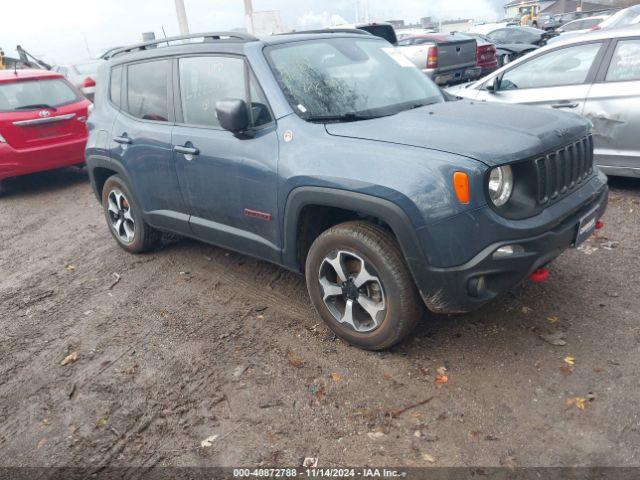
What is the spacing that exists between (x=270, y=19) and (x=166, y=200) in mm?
9518

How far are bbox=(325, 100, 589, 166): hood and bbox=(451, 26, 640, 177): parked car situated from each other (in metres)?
2.13

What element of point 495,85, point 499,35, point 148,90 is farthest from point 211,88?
point 499,35

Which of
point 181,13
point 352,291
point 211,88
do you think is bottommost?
point 352,291

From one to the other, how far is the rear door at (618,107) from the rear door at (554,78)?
0.41 feet

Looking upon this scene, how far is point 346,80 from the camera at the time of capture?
11.8 feet

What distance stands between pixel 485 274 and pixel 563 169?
0.88 metres

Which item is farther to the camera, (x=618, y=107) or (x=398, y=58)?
(x=618, y=107)

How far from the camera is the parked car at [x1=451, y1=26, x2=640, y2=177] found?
5129 millimetres

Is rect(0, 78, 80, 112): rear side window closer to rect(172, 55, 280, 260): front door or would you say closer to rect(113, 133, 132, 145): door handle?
rect(113, 133, 132, 145): door handle

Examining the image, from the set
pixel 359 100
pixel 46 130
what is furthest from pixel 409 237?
pixel 46 130

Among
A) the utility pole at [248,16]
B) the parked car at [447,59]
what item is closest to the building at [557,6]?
the utility pole at [248,16]

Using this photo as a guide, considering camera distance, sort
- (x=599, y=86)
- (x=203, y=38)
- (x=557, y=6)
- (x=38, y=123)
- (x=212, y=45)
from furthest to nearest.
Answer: (x=557, y=6), (x=38, y=123), (x=599, y=86), (x=203, y=38), (x=212, y=45)

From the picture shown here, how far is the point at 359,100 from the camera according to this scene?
3.50 metres

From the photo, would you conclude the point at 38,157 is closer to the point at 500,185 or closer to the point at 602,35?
the point at 500,185
